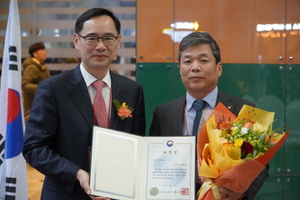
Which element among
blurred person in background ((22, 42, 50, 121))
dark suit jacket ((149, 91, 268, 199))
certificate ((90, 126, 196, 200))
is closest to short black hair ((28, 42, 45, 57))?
blurred person in background ((22, 42, 50, 121))

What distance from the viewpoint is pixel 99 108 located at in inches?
94.2

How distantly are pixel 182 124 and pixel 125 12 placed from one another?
100 inches

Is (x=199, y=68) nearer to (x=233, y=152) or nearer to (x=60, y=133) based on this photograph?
(x=233, y=152)

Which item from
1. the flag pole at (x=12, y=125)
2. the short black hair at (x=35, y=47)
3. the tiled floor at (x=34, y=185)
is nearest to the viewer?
the flag pole at (x=12, y=125)

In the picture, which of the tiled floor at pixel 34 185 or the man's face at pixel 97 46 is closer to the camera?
the man's face at pixel 97 46

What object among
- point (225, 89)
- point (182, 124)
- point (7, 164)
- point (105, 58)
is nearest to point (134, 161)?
point (182, 124)

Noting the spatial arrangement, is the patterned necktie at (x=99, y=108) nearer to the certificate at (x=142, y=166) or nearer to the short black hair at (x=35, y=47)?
the certificate at (x=142, y=166)

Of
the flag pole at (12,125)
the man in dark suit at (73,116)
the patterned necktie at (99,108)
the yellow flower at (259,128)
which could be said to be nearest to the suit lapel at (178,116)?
the man in dark suit at (73,116)

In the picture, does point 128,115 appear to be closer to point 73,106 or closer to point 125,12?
point 73,106

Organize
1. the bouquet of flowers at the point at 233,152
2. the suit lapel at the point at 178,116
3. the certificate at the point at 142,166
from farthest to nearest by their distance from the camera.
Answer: the suit lapel at the point at 178,116 < the certificate at the point at 142,166 < the bouquet of flowers at the point at 233,152

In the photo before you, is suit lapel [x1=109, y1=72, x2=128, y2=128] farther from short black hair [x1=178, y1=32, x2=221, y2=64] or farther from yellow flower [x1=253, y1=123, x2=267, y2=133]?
yellow flower [x1=253, y1=123, x2=267, y2=133]

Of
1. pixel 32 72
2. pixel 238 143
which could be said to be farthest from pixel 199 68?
pixel 32 72

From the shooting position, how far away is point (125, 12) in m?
4.73

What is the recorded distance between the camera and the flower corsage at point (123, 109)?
2.36 meters
